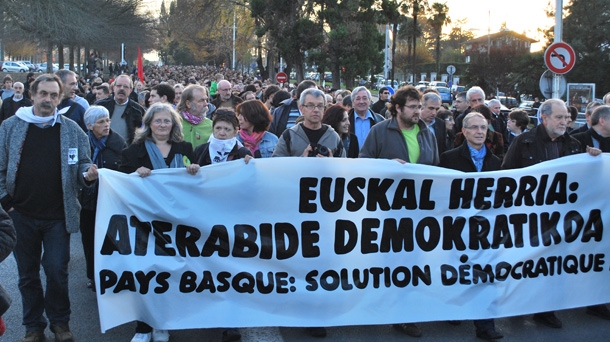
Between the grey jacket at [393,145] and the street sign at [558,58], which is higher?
the street sign at [558,58]

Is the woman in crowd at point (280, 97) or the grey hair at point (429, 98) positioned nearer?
the grey hair at point (429, 98)

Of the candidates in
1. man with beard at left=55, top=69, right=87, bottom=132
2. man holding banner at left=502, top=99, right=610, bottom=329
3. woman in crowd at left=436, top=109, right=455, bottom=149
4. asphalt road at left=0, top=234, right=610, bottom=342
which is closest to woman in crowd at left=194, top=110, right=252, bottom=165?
asphalt road at left=0, top=234, right=610, bottom=342

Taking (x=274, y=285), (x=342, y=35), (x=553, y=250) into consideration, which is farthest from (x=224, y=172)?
Answer: (x=342, y=35)

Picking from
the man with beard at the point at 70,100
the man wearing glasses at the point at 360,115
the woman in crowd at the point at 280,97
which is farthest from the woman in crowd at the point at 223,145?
the woman in crowd at the point at 280,97

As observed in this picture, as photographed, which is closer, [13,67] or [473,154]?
[473,154]

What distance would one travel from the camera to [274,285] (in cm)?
540

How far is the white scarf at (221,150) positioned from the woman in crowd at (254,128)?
0.53m

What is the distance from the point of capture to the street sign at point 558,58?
1371 centimetres

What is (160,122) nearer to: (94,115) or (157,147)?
(157,147)

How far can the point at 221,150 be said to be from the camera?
19.3ft

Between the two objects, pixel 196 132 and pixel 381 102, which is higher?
pixel 381 102

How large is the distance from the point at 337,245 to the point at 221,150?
4.06 feet

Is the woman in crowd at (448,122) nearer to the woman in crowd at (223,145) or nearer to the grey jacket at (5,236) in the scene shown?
the woman in crowd at (223,145)

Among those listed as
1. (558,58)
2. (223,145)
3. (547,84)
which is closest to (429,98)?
(223,145)
